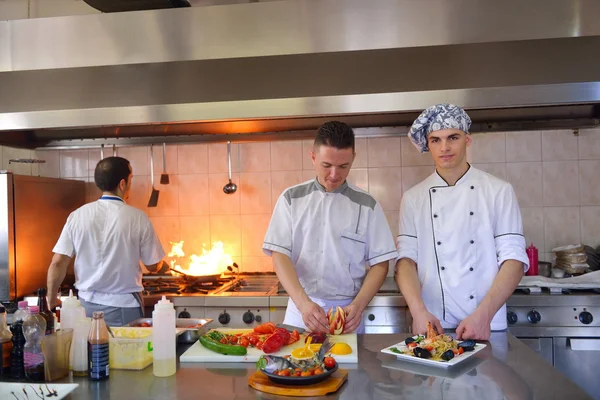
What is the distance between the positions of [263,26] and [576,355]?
2519 mm

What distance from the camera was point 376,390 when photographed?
143cm

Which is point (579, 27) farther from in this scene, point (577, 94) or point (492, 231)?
point (492, 231)

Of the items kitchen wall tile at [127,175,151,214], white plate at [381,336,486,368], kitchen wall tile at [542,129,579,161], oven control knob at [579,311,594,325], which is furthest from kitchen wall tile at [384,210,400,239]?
white plate at [381,336,486,368]

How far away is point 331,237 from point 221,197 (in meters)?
1.87

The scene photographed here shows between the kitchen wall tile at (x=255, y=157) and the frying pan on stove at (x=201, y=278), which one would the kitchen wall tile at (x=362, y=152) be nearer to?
the kitchen wall tile at (x=255, y=157)

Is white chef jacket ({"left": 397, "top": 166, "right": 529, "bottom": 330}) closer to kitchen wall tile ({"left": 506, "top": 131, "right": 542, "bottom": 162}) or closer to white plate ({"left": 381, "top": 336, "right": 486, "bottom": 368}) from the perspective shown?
white plate ({"left": 381, "top": 336, "right": 486, "bottom": 368})

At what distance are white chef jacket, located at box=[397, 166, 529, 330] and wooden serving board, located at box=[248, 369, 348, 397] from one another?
918mm

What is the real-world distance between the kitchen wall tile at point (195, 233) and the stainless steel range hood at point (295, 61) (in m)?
1.89

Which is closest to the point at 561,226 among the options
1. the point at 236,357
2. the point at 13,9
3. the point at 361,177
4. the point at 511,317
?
the point at 511,317

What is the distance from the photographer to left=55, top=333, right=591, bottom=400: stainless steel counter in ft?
4.58

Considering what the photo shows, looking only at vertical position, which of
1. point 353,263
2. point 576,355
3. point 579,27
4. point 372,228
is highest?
point 579,27

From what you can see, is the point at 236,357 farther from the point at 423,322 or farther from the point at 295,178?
the point at 295,178

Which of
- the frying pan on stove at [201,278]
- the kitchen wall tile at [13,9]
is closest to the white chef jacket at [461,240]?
the frying pan on stove at [201,278]

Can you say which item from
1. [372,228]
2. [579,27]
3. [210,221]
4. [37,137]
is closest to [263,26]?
[372,228]
